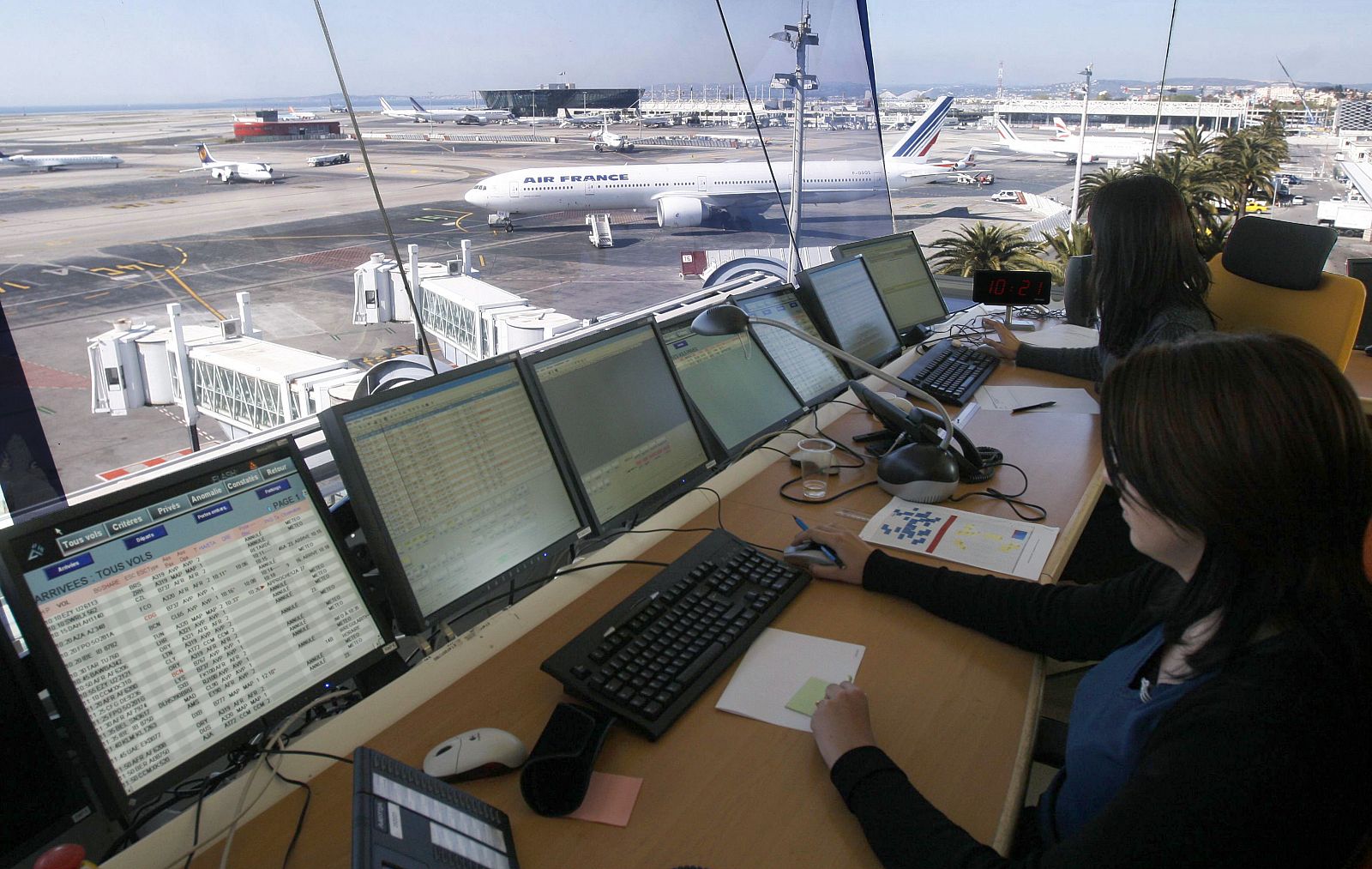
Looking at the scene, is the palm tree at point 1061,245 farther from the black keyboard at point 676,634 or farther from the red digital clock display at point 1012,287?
the black keyboard at point 676,634

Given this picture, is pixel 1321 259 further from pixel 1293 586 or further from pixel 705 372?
pixel 1293 586

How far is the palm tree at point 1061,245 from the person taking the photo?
6155 mm

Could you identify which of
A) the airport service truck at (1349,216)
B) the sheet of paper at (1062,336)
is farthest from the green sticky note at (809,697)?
the airport service truck at (1349,216)

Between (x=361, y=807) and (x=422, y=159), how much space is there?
2.39 m

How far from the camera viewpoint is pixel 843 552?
1386mm

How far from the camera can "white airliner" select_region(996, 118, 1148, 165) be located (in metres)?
11.6

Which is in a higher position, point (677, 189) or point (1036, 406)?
point (677, 189)

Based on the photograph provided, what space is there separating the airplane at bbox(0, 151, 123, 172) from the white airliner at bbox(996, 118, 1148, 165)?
39.0ft

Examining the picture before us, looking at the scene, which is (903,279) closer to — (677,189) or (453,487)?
(677,189)

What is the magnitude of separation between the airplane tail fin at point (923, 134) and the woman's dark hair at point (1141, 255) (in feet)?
26.4

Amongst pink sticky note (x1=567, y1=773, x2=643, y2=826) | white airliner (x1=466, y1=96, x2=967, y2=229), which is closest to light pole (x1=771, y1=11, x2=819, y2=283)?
white airliner (x1=466, y1=96, x2=967, y2=229)

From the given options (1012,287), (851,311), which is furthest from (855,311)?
(1012,287)

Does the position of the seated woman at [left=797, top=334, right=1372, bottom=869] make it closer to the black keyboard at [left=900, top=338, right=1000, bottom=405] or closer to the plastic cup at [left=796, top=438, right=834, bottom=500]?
the plastic cup at [left=796, top=438, right=834, bottom=500]

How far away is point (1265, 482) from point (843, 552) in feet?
2.39
